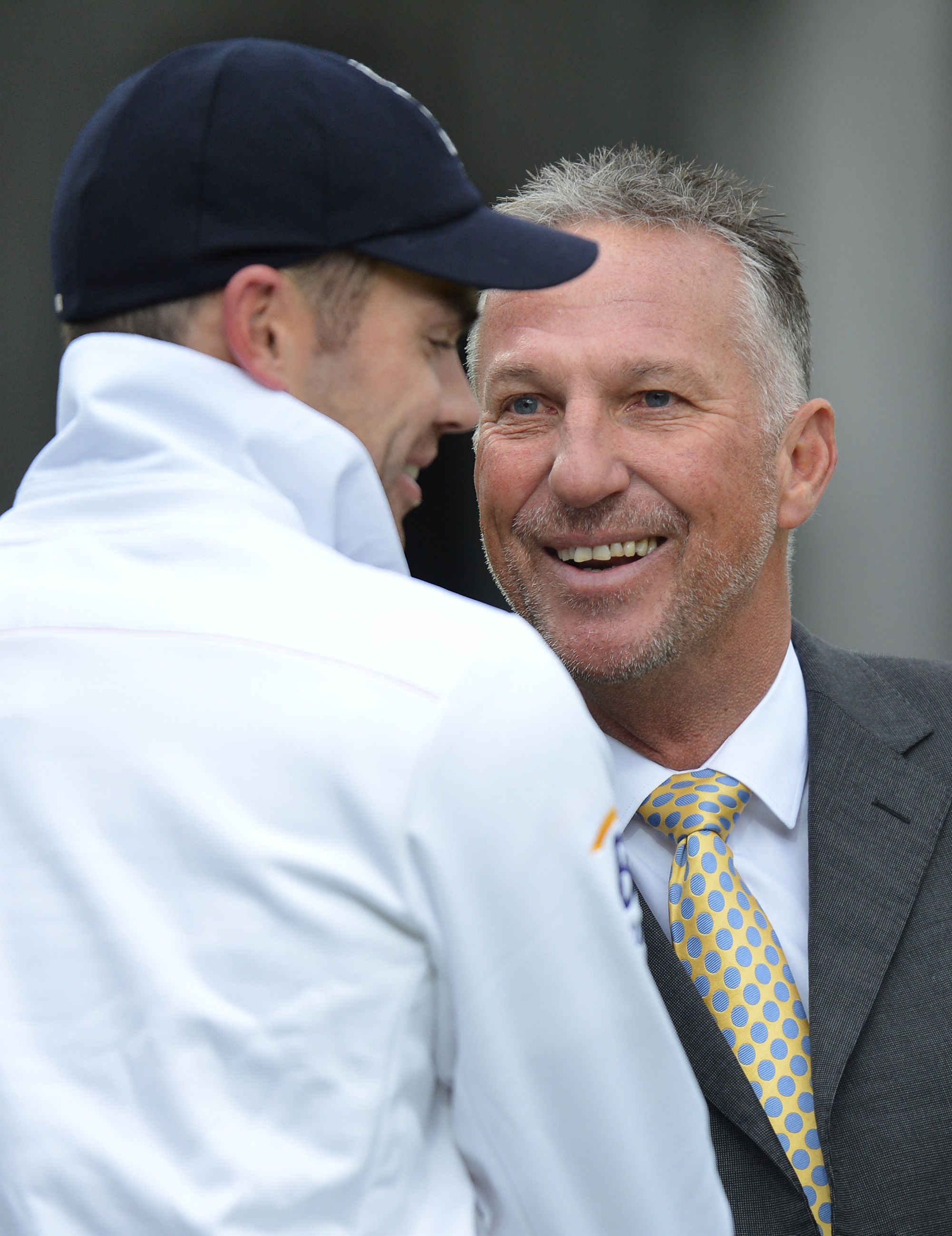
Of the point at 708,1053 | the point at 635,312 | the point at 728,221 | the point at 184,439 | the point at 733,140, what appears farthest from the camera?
the point at 733,140

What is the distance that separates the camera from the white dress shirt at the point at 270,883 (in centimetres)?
78

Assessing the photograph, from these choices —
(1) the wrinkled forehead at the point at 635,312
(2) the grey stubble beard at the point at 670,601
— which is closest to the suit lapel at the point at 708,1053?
(2) the grey stubble beard at the point at 670,601

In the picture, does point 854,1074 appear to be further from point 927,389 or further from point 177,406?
point 927,389

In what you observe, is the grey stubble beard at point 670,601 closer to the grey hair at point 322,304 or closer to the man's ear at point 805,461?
the man's ear at point 805,461

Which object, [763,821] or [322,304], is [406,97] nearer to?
[322,304]

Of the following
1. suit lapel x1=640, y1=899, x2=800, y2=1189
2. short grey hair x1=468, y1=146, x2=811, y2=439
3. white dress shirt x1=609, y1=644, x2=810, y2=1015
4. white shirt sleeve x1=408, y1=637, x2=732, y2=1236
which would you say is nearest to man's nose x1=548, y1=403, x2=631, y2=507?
short grey hair x1=468, y1=146, x2=811, y2=439

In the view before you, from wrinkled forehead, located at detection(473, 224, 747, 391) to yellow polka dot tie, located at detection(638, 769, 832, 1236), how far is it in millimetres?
584

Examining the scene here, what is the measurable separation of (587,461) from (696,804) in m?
0.45

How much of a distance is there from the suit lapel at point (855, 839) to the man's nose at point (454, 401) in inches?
32.5

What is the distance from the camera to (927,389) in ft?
11.2

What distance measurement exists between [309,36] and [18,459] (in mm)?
1270

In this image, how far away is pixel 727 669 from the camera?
5.87 feet

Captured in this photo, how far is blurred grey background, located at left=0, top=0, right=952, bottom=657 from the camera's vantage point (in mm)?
3234

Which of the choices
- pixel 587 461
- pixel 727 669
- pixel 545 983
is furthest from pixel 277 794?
pixel 727 669
